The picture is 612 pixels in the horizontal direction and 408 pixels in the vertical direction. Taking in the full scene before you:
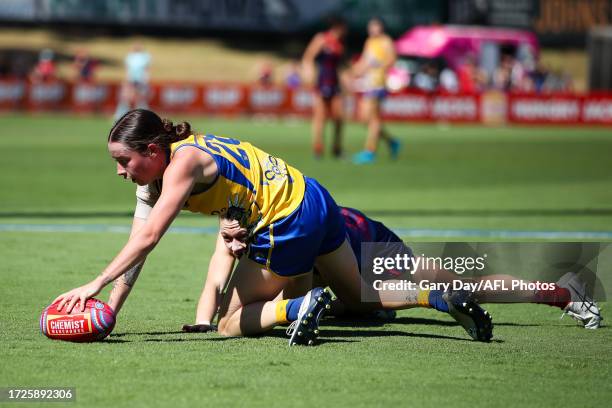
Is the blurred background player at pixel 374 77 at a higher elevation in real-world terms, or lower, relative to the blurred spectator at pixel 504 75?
higher

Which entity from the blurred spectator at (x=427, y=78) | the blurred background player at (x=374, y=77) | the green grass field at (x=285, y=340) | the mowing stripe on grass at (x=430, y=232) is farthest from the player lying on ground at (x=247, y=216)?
the blurred spectator at (x=427, y=78)

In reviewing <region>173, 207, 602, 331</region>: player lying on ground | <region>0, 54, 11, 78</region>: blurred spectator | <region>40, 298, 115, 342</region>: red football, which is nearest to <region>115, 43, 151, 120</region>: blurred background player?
<region>0, 54, 11, 78</region>: blurred spectator

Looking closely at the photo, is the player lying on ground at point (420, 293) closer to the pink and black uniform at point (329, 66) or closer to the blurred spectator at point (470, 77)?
the pink and black uniform at point (329, 66)

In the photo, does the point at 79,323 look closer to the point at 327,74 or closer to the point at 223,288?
the point at 223,288

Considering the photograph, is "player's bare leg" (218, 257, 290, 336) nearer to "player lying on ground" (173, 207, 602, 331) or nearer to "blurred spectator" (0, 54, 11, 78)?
"player lying on ground" (173, 207, 602, 331)

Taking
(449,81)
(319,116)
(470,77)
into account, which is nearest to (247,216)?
(319,116)

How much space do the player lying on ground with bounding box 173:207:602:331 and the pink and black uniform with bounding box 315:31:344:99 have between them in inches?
522

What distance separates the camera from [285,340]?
6.44 m

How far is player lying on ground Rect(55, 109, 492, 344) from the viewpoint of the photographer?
19.4ft

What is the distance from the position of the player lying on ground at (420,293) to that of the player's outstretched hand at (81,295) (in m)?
0.67

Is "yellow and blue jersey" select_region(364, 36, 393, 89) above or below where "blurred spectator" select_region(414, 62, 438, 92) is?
above

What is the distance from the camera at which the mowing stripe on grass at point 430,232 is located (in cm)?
1134

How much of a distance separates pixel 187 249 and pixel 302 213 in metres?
4.37

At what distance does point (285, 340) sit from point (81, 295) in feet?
3.98
